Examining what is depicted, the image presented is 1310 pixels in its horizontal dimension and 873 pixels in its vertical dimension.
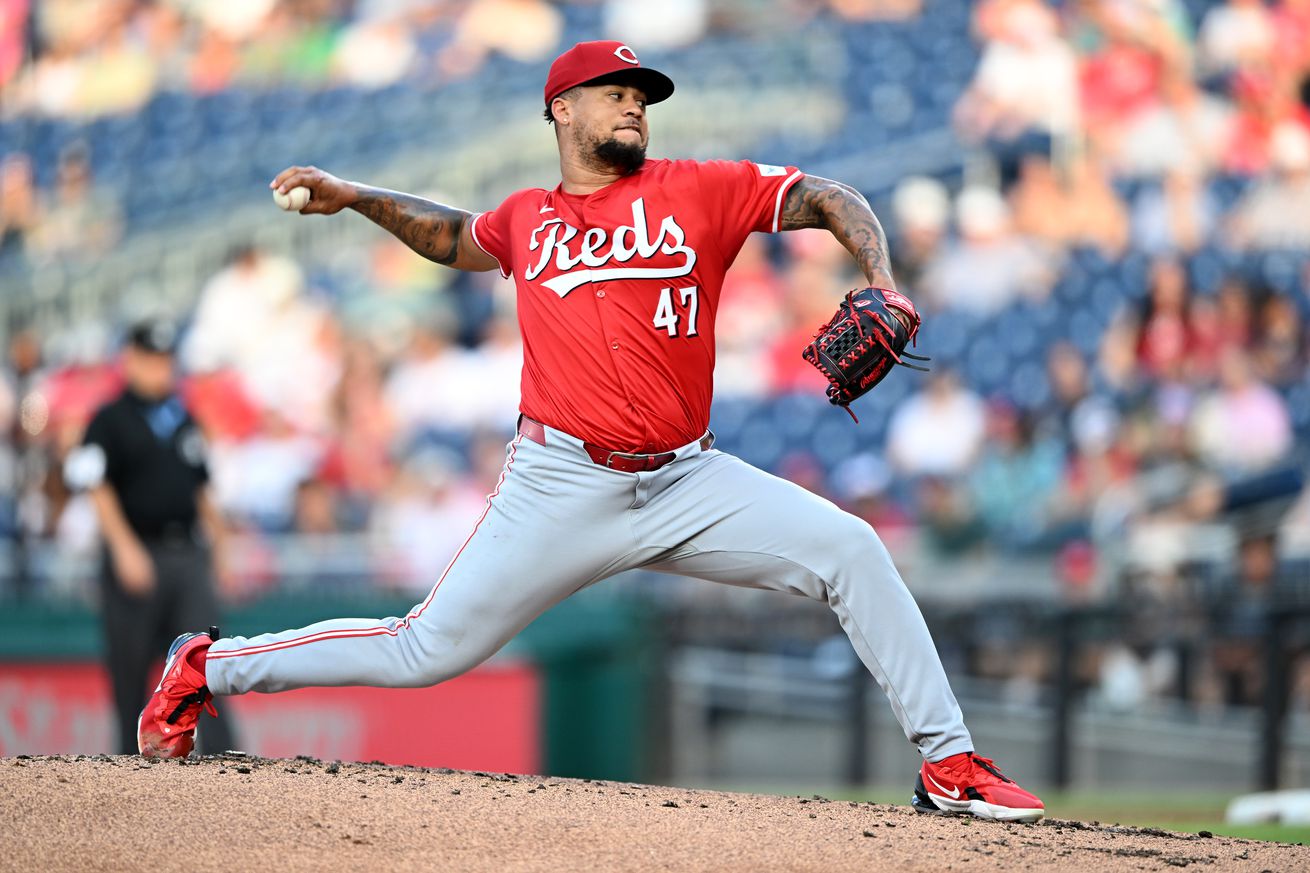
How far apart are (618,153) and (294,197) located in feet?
2.52

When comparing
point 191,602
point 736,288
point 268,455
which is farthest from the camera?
point 736,288

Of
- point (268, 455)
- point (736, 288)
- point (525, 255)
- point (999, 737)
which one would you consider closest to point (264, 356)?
point (268, 455)

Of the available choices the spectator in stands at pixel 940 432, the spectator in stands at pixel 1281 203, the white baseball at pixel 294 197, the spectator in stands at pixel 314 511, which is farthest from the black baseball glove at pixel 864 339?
the spectator in stands at pixel 1281 203

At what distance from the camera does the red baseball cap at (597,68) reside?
12.0ft

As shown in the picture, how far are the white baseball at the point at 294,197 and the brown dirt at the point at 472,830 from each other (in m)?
1.26

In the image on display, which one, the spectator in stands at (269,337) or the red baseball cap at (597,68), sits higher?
the spectator in stands at (269,337)

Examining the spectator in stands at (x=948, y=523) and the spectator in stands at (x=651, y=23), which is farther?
the spectator in stands at (x=651, y=23)

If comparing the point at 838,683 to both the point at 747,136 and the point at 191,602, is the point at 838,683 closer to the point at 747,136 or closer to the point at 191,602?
the point at 191,602

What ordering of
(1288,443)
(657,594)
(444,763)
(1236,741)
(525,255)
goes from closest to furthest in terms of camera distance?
1. (525,255)
2. (444,763)
3. (1236,741)
4. (657,594)
5. (1288,443)

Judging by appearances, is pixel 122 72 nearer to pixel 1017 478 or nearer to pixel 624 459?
pixel 1017 478

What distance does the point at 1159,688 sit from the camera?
320 inches

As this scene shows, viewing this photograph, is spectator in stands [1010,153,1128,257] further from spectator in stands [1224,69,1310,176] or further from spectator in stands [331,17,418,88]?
spectator in stands [331,17,418,88]

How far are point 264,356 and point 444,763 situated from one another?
5273 millimetres

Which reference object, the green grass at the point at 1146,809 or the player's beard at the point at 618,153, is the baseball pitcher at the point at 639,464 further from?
the green grass at the point at 1146,809
